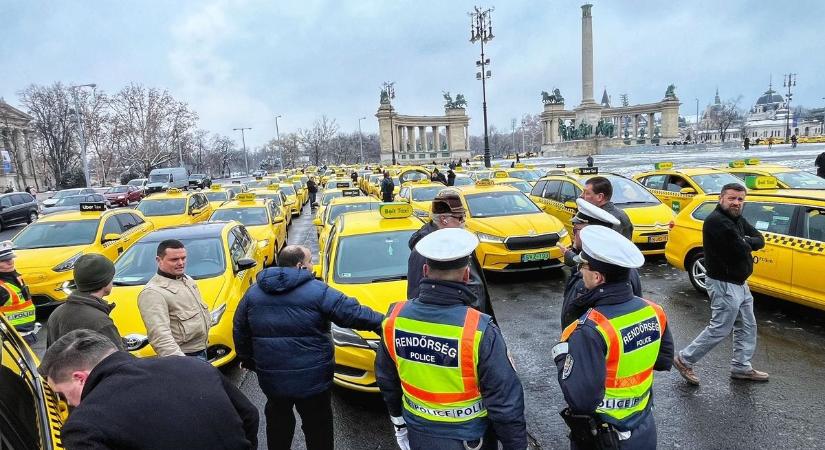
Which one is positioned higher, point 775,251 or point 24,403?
point 24,403

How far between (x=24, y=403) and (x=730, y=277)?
16.2ft

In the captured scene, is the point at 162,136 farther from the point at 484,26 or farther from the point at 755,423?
the point at 755,423

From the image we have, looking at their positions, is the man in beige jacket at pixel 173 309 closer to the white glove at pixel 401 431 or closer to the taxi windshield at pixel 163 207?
the white glove at pixel 401 431

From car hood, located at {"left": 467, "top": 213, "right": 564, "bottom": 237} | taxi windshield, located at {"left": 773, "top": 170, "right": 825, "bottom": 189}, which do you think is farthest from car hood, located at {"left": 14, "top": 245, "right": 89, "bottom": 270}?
taxi windshield, located at {"left": 773, "top": 170, "right": 825, "bottom": 189}

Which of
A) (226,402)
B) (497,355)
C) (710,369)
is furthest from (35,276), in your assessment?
(710,369)

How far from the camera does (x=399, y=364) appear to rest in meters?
2.35

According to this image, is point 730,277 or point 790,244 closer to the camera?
point 730,277

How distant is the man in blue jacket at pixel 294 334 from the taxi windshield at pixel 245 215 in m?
9.17

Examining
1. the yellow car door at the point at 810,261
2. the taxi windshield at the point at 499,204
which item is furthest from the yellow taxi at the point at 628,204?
the yellow car door at the point at 810,261

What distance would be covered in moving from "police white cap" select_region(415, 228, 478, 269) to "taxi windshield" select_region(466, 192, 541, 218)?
23.9ft

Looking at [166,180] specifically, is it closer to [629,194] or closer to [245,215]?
[245,215]

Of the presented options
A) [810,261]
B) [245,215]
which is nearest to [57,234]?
[245,215]

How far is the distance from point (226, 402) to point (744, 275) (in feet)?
14.2

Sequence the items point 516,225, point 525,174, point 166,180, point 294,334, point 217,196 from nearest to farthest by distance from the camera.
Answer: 1. point 294,334
2. point 516,225
3. point 217,196
4. point 525,174
5. point 166,180
